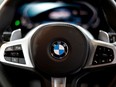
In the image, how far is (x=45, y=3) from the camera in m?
1.24

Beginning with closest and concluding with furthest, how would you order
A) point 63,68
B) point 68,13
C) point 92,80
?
point 63,68 < point 92,80 < point 68,13

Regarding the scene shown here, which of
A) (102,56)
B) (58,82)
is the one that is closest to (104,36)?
(102,56)

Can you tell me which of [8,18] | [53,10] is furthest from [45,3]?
[8,18]

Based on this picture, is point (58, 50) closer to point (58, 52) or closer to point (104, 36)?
point (58, 52)

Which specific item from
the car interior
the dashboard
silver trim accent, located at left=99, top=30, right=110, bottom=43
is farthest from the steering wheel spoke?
silver trim accent, located at left=99, top=30, right=110, bottom=43

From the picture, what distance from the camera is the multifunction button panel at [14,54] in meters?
1.05

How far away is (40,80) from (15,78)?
10cm

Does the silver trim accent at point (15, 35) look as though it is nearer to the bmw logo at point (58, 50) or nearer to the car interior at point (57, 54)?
the car interior at point (57, 54)

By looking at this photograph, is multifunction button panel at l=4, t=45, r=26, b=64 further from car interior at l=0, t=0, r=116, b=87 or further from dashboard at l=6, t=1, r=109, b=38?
dashboard at l=6, t=1, r=109, b=38

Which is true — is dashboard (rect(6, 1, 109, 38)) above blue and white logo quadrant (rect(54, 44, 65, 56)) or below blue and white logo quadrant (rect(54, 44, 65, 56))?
above

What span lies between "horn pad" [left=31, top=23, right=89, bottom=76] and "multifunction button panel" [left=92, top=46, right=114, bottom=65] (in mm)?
34

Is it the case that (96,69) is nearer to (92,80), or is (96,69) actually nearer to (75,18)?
(92,80)

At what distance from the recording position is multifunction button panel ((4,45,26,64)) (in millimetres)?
1050

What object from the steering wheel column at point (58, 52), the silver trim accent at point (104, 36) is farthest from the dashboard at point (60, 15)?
the steering wheel column at point (58, 52)
